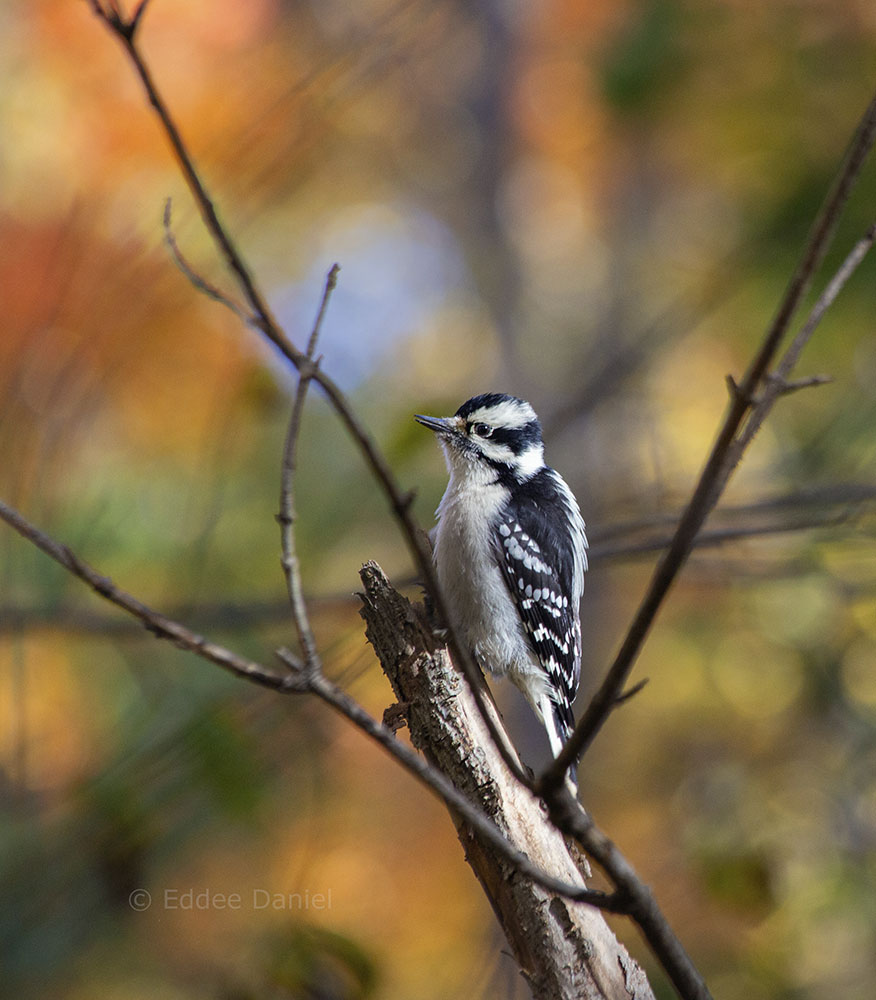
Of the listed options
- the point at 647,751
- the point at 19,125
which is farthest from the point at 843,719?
the point at 19,125

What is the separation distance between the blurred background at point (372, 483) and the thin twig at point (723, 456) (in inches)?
33.6

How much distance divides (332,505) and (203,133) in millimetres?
5403

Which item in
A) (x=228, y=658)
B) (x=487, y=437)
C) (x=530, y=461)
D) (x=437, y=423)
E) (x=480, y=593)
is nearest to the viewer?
(x=228, y=658)

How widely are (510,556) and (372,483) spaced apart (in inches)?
36.3

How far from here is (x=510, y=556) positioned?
12.1ft

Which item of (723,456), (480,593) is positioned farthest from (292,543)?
(480,593)

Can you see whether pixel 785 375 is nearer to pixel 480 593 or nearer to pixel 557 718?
pixel 480 593

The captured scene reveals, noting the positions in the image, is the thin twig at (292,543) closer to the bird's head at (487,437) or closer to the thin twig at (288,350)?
the thin twig at (288,350)

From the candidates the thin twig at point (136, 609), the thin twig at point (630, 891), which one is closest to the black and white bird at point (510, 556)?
the thin twig at point (630, 891)

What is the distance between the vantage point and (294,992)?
270cm

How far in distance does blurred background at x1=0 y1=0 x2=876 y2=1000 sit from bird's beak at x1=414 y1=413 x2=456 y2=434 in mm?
117

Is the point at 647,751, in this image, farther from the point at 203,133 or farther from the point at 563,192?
the point at 563,192

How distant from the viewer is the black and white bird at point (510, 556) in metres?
3.67

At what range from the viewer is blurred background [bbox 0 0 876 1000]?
124 inches
